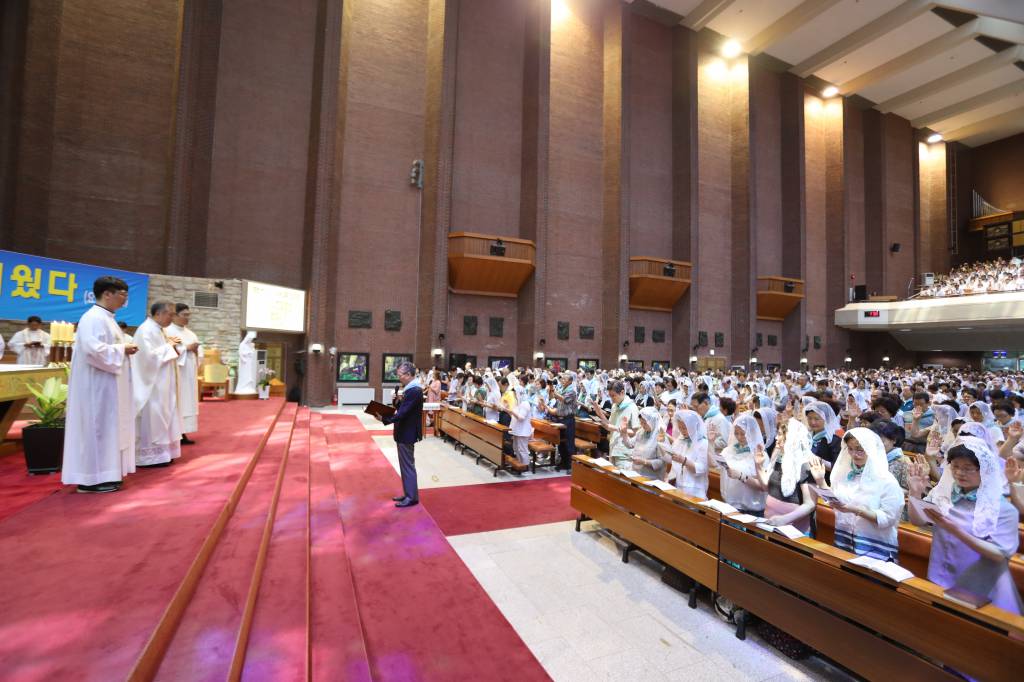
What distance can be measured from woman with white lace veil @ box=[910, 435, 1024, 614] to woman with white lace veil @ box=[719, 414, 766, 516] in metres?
1.24

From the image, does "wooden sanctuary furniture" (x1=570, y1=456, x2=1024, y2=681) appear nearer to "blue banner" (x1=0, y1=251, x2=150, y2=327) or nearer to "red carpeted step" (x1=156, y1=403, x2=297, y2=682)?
"red carpeted step" (x1=156, y1=403, x2=297, y2=682)

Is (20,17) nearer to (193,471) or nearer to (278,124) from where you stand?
(278,124)

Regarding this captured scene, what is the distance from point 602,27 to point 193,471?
23.6 metres

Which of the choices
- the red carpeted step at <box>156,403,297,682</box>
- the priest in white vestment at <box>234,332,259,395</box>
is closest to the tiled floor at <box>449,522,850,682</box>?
the red carpeted step at <box>156,403,297,682</box>

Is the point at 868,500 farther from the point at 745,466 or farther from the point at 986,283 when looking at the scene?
the point at 986,283

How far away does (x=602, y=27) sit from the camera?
20.9 metres

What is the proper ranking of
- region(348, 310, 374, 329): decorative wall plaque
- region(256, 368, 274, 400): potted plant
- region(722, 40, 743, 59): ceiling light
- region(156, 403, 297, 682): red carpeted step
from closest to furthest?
region(156, 403, 297, 682): red carpeted step, region(256, 368, 274, 400): potted plant, region(348, 310, 374, 329): decorative wall plaque, region(722, 40, 743, 59): ceiling light

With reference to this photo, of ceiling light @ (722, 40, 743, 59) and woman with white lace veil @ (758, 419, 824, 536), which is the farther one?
ceiling light @ (722, 40, 743, 59)

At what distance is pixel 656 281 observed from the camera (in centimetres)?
2020

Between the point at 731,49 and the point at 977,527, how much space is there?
2728 centimetres

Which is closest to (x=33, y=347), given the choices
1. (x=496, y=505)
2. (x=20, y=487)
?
(x=20, y=487)

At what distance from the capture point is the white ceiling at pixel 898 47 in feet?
68.7

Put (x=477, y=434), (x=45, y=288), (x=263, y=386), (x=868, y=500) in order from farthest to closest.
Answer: (x=263, y=386), (x=45, y=288), (x=477, y=434), (x=868, y=500)

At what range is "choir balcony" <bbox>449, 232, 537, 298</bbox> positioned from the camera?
16906mm
